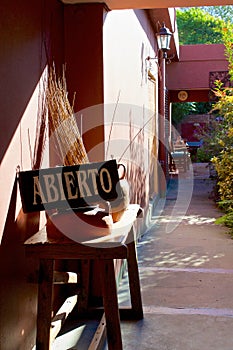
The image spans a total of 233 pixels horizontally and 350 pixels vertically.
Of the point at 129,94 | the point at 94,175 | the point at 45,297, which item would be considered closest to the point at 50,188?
the point at 94,175

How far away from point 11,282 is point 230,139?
494 centimetres

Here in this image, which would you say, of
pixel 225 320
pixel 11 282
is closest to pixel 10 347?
pixel 11 282

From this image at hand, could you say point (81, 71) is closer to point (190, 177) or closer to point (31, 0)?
point (31, 0)

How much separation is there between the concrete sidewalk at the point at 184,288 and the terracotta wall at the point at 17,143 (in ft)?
2.57

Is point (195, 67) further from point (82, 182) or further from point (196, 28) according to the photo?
point (196, 28)

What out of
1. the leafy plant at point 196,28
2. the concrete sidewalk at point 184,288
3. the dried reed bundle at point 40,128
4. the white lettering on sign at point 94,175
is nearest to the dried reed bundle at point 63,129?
the dried reed bundle at point 40,128

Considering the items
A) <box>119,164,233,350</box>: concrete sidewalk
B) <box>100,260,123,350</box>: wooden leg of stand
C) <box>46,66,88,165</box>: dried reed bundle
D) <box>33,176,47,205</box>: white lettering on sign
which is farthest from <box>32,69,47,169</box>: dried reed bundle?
<box>119,164,233,350</box>: concrete sidewalk

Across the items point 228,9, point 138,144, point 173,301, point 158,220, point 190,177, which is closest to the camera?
point 173,301

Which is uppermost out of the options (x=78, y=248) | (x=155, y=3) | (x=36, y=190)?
(x=155, y=3)

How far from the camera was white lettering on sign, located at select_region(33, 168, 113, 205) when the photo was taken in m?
2.12

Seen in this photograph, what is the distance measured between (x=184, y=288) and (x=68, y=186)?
6.23 feet

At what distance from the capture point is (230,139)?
6.53m

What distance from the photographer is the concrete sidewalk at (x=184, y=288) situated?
2834 millimetres

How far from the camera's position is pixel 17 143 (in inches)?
86.4
